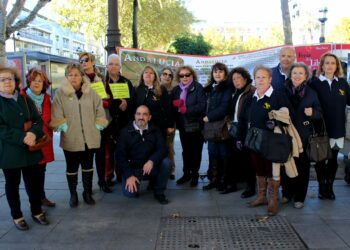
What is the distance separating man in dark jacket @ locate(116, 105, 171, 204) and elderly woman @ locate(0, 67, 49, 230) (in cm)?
117

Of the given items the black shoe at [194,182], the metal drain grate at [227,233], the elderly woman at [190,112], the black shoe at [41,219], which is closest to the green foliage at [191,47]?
the elderly woman at [190,112]

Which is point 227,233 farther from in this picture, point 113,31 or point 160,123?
point 113,31

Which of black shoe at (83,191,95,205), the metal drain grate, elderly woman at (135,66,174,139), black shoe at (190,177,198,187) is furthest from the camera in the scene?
black shoe at (190,177,198,187)

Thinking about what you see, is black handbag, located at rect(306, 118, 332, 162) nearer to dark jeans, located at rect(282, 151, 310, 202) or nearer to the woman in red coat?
dark jeans, located at rect(282, 151, 310, 202)

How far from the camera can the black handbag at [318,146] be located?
4.51 m

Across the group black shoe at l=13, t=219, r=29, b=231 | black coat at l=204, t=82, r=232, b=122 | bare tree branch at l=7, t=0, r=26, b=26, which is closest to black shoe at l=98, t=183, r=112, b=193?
black shoe at l=13, t=219, r=29, b=231

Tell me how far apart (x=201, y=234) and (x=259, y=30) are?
10235cm

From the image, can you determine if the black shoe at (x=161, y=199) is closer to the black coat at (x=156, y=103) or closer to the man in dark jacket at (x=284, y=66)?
the black coat at (x=156, y=103)

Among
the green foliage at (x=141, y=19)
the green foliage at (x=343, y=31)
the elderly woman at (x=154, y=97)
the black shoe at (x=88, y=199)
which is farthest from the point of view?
the green foliage at (x=343, y=31)

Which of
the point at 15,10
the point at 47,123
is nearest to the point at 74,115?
the point at 47,123

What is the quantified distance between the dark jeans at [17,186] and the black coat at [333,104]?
3.46 meters

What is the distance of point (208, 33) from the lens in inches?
2172

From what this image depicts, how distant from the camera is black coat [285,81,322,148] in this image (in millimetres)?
4457

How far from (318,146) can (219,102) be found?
1.39 metres
